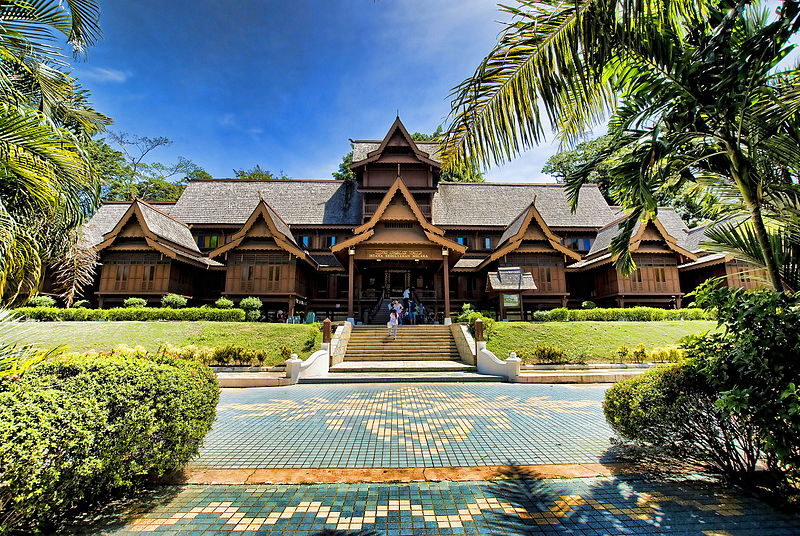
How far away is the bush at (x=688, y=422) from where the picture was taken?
329cm

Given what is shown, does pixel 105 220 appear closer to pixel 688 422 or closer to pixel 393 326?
pixel 393 326

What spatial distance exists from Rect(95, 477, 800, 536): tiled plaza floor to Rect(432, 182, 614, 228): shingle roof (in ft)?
73.3

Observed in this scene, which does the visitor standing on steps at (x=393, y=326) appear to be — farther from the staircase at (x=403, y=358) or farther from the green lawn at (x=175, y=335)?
the green lawn at (x=175, y=335)

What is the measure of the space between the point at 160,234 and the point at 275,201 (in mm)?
8498

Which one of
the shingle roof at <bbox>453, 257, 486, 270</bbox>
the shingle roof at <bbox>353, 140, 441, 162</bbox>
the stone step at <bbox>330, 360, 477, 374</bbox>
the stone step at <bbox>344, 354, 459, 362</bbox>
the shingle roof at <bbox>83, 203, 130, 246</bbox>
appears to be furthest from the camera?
the shingle roof at <bbox>353, 140, 441, 162</bbox>

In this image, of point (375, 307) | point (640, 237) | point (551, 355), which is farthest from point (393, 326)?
point (640, 237)

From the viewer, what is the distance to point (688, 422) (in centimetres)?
347

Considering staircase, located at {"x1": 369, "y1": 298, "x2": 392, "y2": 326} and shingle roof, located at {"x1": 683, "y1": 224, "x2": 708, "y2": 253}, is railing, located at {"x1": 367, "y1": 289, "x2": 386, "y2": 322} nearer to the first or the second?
staircase, located at {"x1": 369, "y1": 298, "x2": 392, "y2": 326}

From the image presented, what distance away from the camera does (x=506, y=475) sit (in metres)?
3.68

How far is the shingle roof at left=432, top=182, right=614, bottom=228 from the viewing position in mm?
25641

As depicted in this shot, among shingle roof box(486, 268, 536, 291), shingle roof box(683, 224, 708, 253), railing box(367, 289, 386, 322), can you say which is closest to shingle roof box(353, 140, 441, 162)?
railing box(367, 289, 386, 322)

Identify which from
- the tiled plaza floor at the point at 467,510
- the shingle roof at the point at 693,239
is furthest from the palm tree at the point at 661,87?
the shingle roof at the point at 693,239

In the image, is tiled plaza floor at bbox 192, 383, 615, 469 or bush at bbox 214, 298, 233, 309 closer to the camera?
tiled plaza floor at bbox 192, 383, 615, 469

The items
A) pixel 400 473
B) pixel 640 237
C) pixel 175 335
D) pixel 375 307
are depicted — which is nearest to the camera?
pixel 400 473
